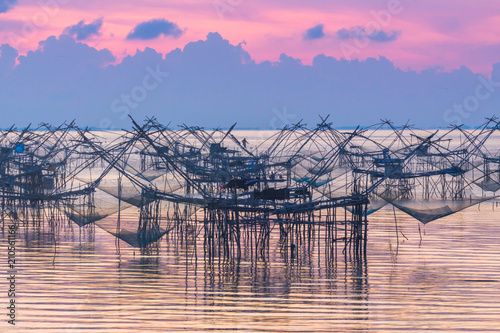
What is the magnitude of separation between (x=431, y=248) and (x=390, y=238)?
120 centimetres

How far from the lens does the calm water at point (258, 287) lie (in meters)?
7.75

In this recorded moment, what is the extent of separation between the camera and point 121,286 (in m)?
9.38

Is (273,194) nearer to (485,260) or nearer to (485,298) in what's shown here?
(485,260)

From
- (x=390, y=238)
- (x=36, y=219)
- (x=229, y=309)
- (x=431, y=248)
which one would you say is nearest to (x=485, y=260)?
(x=431, y=248)

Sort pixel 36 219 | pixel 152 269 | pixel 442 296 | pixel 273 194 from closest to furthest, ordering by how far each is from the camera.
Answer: pixel 442 296 → pixel 152 269 → pixel 273 194 → pixel 36 219

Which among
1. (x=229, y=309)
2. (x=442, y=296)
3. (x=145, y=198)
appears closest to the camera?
(x=229, y=309)

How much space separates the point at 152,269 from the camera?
10.5m

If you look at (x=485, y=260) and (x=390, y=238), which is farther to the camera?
(x=390, y=238)

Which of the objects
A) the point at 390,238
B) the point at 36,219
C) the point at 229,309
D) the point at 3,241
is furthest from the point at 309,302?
the point at 36,219

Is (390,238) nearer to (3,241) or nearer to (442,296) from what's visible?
(442,296)

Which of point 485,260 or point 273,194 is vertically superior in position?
point 273,194

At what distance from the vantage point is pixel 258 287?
370 inches

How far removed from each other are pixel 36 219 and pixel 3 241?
9.89ft

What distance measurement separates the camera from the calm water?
7750 mm
